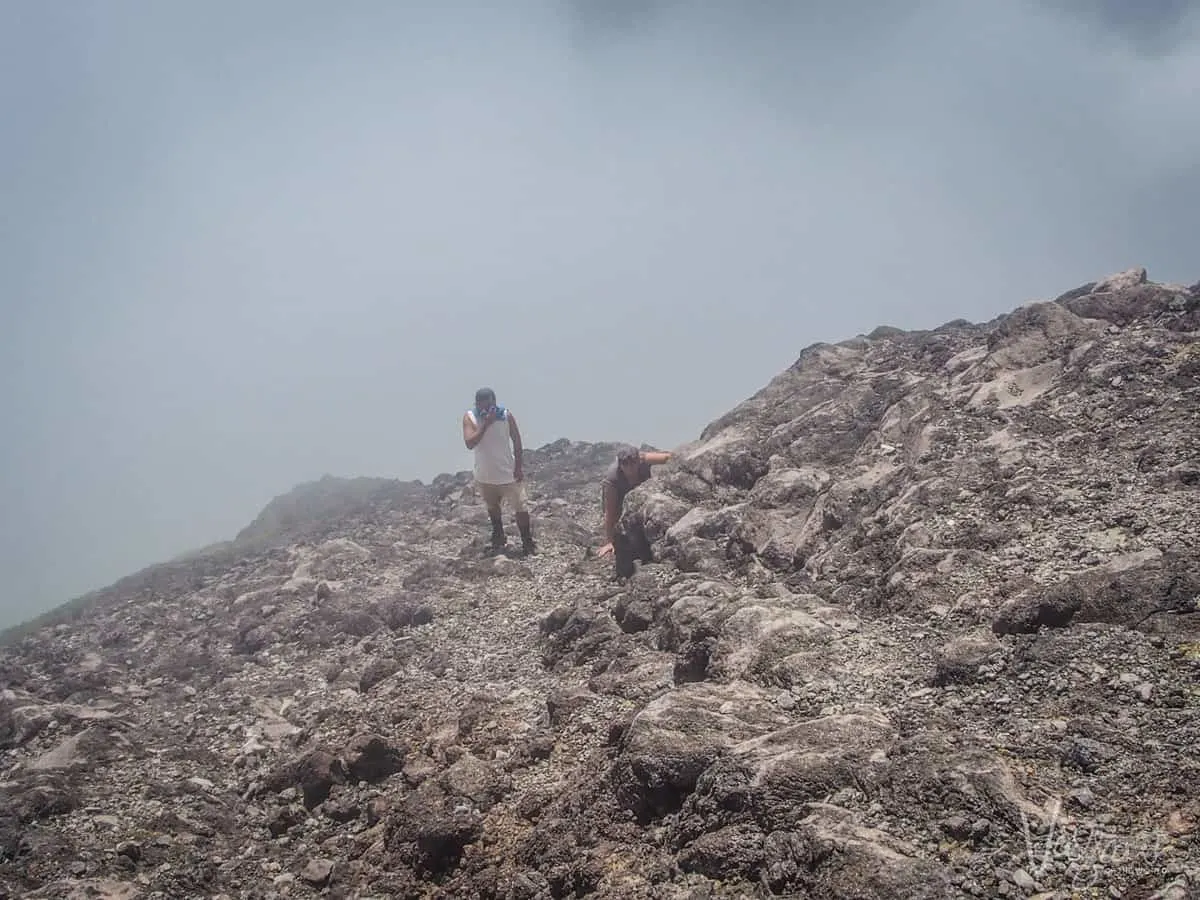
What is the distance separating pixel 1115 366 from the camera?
14070mm

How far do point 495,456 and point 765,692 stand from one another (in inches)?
495

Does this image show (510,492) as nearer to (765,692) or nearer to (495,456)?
(495,456)

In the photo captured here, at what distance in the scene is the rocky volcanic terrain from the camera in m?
6.61

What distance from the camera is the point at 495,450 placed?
20.6 metres

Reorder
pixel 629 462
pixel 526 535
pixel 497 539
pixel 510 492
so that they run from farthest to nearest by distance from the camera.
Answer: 1. pixel 497 539
2. pixel 526 535
3. pixel 510 492
4. pixel 629 462

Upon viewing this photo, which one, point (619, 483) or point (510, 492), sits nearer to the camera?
point (619, 483)

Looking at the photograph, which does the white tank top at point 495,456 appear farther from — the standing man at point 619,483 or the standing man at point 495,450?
the standing man at point 619,483

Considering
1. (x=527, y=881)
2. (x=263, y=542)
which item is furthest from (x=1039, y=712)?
(x=263, y=542)

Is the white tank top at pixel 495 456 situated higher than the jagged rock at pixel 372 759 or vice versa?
the white tank top at pixel 495 456

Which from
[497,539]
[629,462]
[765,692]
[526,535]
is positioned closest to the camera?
[765,692]

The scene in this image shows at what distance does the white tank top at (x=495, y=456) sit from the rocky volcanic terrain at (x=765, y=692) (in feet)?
7.86

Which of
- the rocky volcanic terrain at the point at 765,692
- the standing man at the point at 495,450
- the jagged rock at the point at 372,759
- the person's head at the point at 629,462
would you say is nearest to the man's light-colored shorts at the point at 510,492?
the standing man at the point at 495,450

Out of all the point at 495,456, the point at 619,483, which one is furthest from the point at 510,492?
the point at 619,483

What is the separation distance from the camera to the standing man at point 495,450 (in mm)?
20391
